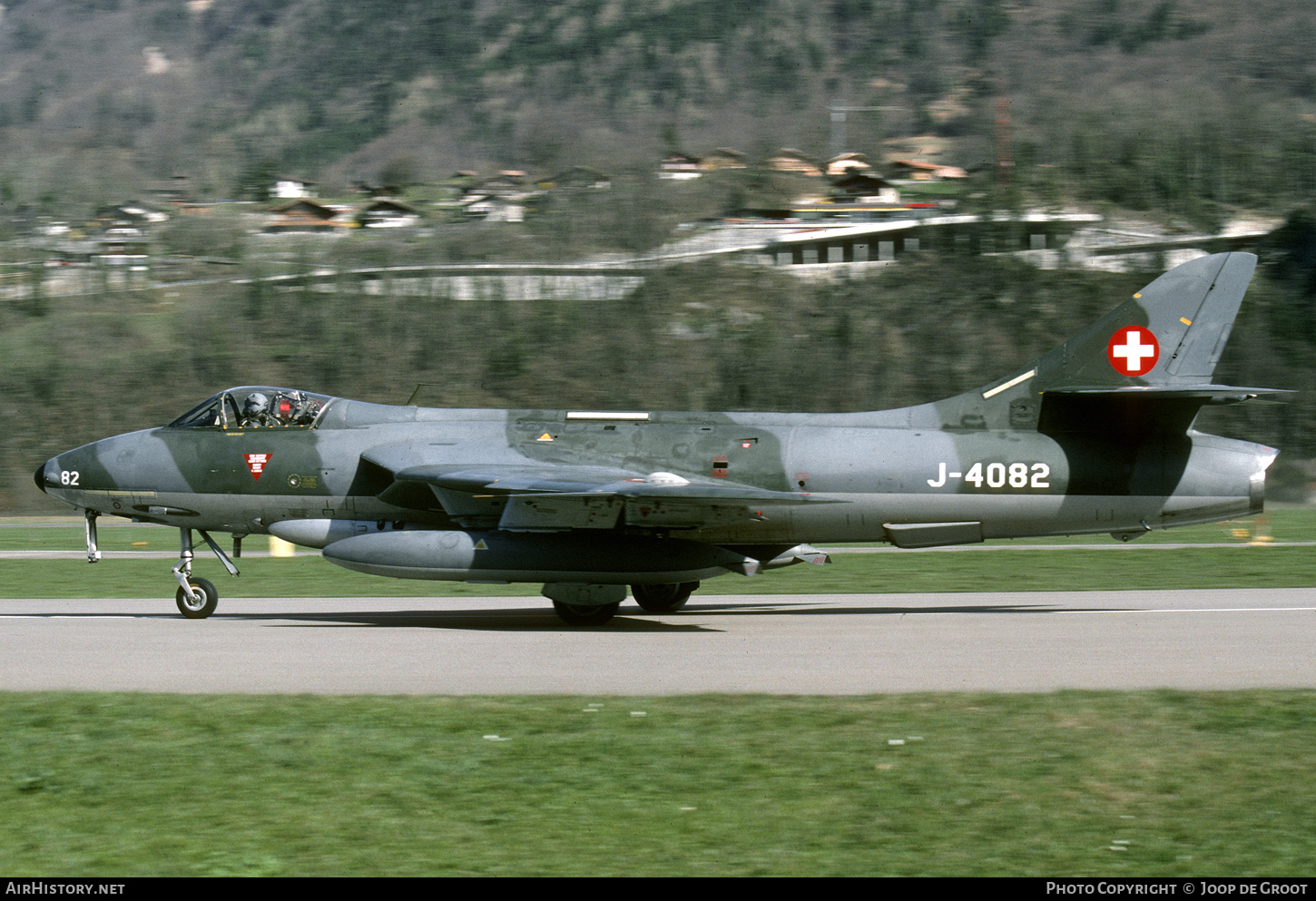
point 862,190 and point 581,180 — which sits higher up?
point 581,180

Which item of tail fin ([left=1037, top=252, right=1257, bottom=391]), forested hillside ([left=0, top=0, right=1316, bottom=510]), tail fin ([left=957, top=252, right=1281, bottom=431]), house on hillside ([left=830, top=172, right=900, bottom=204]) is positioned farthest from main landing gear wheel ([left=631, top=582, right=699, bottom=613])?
house on hillside ([left=830, top=172, right=900, bottom=204])

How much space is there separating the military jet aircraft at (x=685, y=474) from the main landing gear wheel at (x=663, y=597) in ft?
0.11

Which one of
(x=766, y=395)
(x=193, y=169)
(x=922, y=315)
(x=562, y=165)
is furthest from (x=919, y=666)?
(x=193, y=169)

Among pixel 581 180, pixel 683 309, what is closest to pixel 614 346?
pixel 683 309

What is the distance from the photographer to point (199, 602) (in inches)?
615

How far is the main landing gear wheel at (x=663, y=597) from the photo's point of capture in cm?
1670

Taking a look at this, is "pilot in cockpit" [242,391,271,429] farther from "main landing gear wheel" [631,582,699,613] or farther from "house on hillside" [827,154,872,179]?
"house on hillside" [827,154,872,179]

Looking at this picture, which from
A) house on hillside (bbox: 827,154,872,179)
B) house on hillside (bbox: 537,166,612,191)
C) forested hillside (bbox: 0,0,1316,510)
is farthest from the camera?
house on hillside (bbox: 827,154,872,179)

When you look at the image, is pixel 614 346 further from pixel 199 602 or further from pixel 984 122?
pixel 199 602

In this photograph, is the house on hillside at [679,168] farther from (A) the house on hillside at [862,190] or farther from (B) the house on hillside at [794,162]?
(A) the house on hillside at [862,190]

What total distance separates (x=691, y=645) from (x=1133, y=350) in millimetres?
7182

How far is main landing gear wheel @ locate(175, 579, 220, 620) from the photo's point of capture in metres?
15.6

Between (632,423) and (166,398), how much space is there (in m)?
54.6

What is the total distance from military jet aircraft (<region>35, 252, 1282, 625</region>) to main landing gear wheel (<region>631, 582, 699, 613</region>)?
3cm
